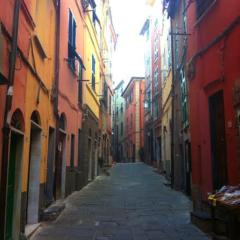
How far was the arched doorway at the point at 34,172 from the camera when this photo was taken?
9477 millimetres

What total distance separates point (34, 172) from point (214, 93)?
425cm

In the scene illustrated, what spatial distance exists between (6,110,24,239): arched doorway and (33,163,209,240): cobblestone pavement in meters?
0.95

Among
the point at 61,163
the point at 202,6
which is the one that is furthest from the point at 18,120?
the point at 61,163

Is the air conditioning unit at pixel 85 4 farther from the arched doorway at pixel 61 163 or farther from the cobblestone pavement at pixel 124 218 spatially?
the cobblestone pavement at pixel 124 218

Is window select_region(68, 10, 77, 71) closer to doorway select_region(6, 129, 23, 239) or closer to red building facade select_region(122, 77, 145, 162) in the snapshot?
doorway select_region(6, 129, 23, 239)

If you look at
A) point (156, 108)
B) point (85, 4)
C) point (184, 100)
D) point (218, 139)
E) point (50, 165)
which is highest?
point (85, 4)

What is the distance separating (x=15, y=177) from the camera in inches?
306

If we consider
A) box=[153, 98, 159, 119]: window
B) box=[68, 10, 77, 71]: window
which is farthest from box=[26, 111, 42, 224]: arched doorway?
box=[153, 98, 159, 119]: window

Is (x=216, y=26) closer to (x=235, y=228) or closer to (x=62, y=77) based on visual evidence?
(x=235, y=228)

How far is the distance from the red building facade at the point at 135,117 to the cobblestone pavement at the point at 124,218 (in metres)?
29.1

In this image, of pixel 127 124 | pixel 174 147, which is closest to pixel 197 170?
pixel 174 147

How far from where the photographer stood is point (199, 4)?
10.6m

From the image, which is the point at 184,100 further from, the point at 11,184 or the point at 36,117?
the point at 11,184

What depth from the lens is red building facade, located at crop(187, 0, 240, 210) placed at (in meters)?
8.15
